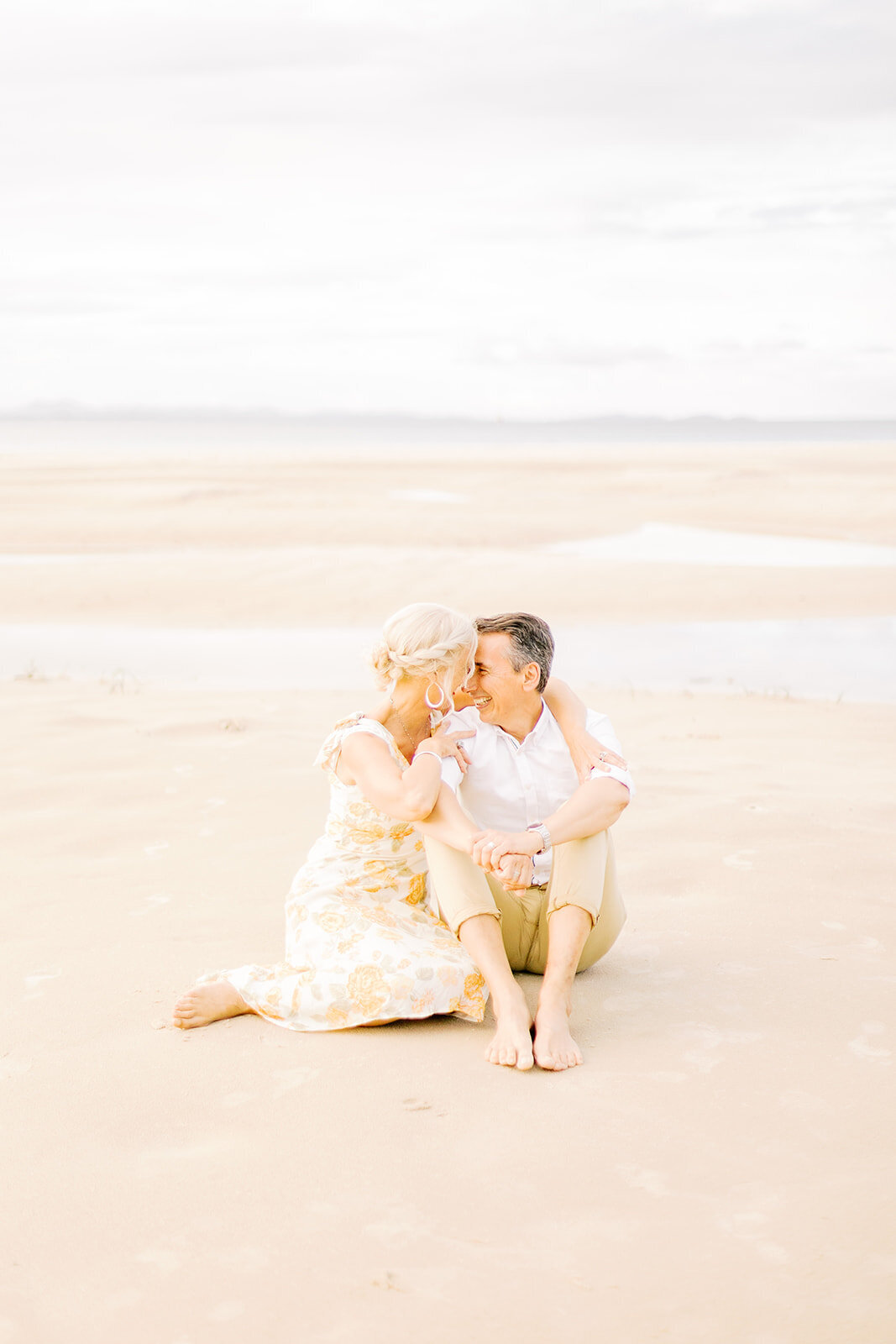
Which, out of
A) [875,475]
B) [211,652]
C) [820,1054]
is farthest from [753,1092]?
[875,475]

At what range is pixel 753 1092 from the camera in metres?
3.28

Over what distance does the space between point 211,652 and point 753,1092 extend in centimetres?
960

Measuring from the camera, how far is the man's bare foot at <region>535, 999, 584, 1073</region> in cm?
342

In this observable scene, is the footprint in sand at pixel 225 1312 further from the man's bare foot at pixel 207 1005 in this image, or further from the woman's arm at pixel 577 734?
the woman's arm at pixel 577 734

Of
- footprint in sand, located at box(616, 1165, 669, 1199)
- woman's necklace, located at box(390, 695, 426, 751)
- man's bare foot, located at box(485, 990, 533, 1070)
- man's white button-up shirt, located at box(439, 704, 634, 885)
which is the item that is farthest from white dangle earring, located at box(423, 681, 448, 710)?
footprint in sand, located at box(616, 1165, 669, 1199)

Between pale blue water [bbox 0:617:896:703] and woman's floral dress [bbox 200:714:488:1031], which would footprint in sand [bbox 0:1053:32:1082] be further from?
pale blue water [bbox 0:617:896:703]

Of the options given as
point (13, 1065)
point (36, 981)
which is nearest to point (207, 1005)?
point (13, 1065)

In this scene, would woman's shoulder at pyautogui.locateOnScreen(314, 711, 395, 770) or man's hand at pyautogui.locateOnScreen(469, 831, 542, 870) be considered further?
woman's shoulder at pyautogui.locateOnScreen(314, 711, 395, 770)

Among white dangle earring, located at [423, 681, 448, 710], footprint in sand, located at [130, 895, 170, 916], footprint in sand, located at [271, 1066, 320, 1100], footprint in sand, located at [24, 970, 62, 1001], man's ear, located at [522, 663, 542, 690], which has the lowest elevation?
footprint in sand, located at [24, 970, 62, 1001]

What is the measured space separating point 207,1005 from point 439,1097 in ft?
2.63

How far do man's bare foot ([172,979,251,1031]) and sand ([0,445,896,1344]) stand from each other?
6 cm

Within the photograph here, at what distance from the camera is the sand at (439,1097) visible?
2459 millimetres

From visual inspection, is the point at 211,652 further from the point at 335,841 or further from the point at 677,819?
the point at 335,841

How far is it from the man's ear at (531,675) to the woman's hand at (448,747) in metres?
0.24
